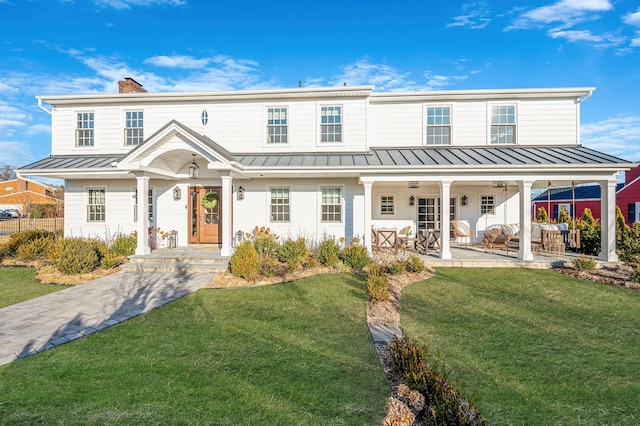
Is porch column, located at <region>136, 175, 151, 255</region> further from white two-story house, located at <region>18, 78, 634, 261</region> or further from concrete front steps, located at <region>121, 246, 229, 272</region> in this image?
white two-story house, located at <region>18, 78, 634, 261</region>

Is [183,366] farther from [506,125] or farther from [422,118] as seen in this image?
[506,125]

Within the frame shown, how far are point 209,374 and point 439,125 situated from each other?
12158 millimetres

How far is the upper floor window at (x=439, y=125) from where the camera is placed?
13.1 metres

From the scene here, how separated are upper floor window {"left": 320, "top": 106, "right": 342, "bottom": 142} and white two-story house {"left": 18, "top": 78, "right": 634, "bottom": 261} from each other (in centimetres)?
4

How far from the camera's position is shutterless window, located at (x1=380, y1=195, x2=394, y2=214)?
13.7m

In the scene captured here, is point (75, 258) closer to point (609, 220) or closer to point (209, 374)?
point (209, 374)

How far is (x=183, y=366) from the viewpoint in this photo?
4316mm

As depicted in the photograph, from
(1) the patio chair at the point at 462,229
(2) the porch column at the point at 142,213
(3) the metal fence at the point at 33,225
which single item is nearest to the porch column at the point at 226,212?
(2) the porch column at the point at 142,213

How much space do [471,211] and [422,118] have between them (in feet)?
14.4

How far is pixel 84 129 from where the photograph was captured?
13133 mm

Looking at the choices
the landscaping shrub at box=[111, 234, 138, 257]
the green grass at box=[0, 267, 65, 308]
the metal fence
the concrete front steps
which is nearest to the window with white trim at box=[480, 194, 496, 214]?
the concrete front steps

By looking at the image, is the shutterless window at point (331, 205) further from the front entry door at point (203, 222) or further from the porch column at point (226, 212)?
the front entry door at point (203, 222)

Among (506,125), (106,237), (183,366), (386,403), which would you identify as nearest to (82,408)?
(183,366)

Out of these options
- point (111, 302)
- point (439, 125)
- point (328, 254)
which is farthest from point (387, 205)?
point (111, 302)
